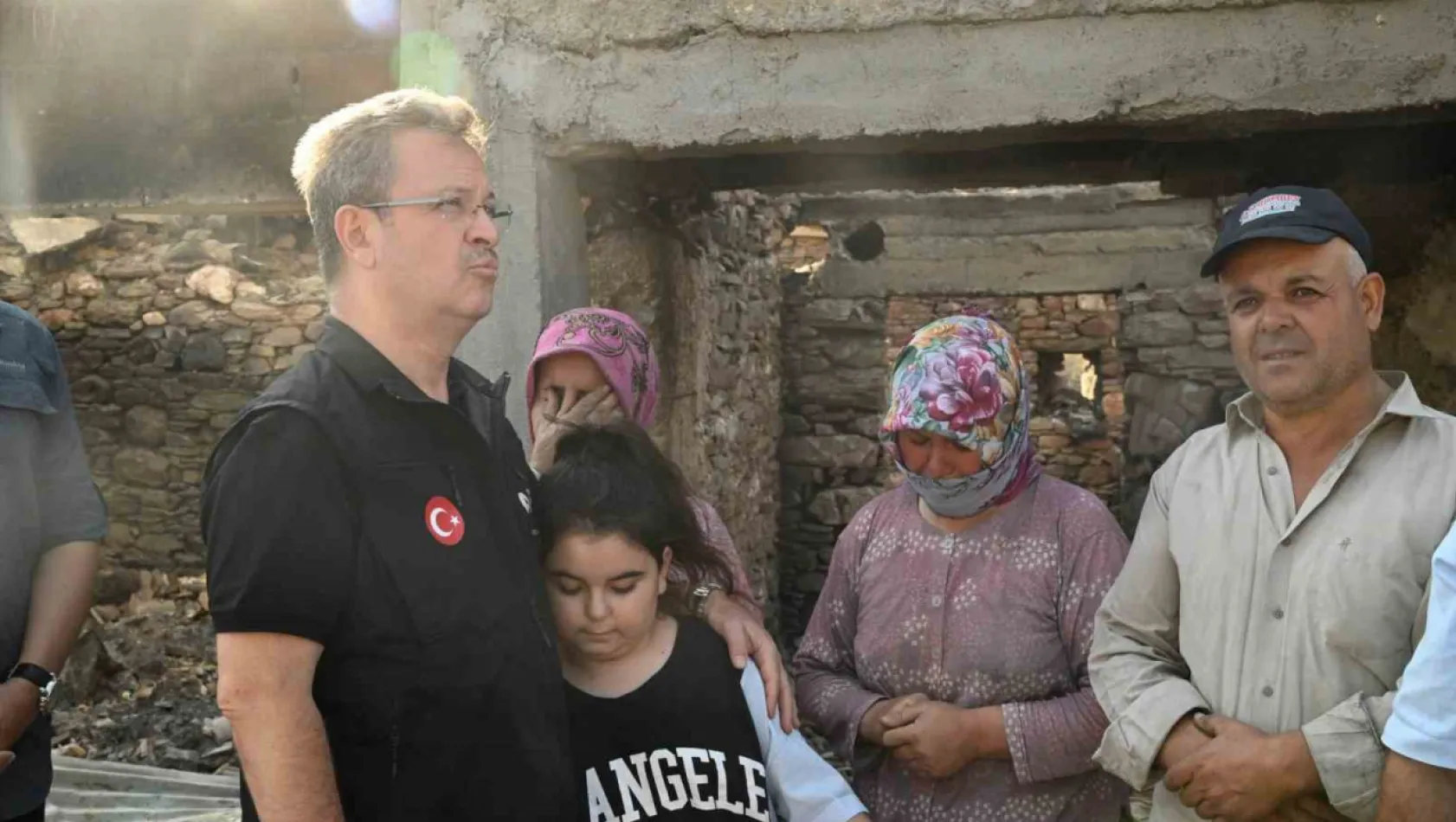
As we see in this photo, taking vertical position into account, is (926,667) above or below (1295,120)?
below

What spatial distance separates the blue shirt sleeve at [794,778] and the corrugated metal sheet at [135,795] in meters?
3.05

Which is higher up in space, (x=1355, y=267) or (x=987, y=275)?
(x=987, y=275)

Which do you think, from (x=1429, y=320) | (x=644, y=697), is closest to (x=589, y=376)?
(x=644, y=697)

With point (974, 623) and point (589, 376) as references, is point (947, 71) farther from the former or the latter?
point (974, 623)

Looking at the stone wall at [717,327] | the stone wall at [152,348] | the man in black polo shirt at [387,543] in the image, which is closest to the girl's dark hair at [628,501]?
the man in black polo shirt at [387,543]

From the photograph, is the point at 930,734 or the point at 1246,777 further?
the point at 930,734

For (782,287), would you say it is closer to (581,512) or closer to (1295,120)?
(1295,120)

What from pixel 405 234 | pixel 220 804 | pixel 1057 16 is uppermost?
pixel 1057 16

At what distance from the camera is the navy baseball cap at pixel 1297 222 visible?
1.87m

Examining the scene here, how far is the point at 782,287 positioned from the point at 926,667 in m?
6.19

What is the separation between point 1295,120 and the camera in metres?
2.68

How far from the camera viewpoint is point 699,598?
219cm

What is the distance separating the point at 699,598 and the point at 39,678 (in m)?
1.35

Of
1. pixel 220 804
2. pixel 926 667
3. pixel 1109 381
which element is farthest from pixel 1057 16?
pixel 1109 381
